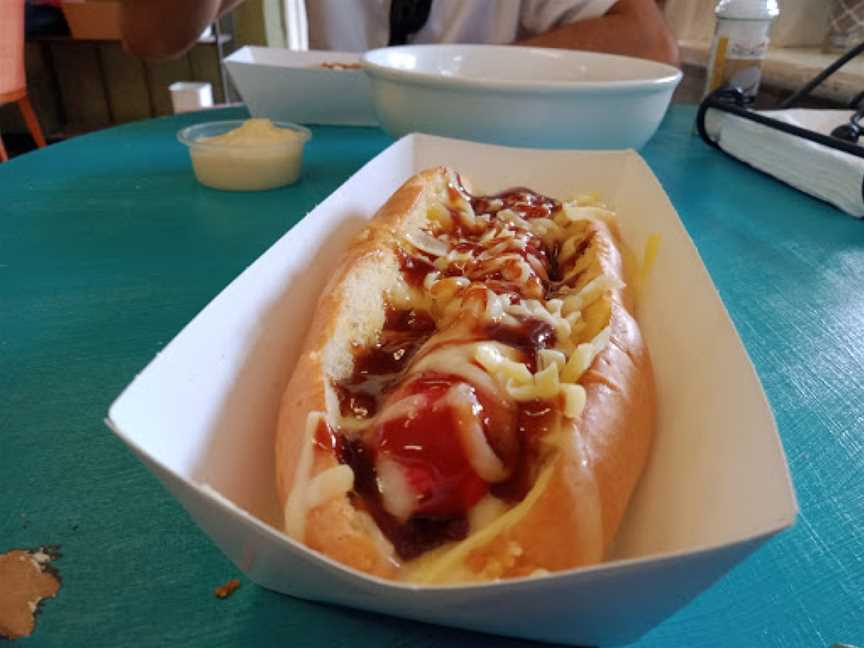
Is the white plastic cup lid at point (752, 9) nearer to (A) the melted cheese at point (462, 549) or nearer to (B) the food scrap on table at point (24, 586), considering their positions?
(A) the melted cheese at point (462, 549)

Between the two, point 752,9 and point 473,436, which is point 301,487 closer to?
point 473,436

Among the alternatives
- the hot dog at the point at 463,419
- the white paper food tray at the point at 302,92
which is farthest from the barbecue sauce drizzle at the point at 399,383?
the white paper food tray at the point at 302,92

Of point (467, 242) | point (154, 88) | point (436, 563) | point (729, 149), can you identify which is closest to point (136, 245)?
point (467, 242)

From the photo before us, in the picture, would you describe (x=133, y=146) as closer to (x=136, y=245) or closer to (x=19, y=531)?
(x=136, y=245)

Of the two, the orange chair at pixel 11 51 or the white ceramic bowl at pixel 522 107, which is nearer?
the white ceramic bowl at pixel 522 107

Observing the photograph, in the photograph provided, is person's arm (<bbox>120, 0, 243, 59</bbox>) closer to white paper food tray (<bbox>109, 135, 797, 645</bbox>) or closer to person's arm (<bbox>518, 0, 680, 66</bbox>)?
person's arm (<bbox>518, 0, 680, 66</bbox>)

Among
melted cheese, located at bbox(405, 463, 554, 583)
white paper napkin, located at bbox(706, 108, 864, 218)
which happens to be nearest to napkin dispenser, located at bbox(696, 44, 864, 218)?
white paper napkin, located at bbox(706, 108, 864, 218)
